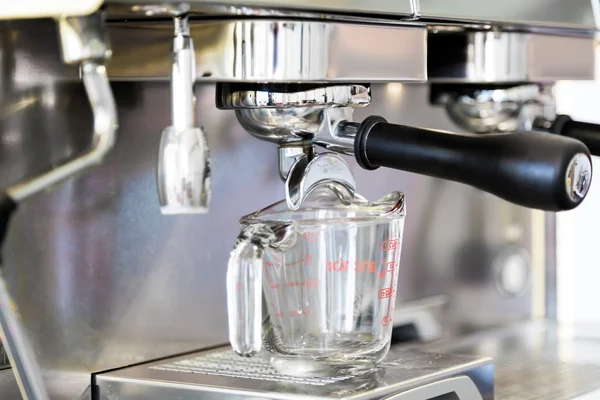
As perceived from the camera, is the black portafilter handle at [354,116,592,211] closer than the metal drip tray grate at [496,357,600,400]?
Yes

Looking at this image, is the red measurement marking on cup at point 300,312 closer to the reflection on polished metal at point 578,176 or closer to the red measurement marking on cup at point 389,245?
the red measurement marking on cup at point 389,245

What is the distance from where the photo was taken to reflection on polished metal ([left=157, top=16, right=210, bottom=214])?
0.47 meters

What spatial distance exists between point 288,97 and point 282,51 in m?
0.05

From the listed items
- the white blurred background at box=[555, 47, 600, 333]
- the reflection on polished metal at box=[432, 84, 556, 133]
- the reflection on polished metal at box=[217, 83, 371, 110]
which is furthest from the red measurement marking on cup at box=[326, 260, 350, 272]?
the white blurred background at box=[555, 47, 600, 333]

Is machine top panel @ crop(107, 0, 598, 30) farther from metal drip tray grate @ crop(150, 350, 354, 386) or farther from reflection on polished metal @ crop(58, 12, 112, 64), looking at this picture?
metal drip tray grate @ crop(150, 350, 354, 386)

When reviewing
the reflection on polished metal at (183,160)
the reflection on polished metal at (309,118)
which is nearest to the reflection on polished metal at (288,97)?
the reflection on polished metal at (309,118)

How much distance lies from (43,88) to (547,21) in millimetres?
364

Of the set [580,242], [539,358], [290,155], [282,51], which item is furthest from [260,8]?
[580,242]

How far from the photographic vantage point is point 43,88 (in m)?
0.61

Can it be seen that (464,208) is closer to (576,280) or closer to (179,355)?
(576,280)

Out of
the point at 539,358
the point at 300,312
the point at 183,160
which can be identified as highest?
the point at 183,160

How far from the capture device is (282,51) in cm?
54

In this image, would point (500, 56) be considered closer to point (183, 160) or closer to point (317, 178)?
point (317, 178)

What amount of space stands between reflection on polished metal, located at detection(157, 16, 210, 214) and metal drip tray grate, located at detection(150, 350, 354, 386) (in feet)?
0.50
